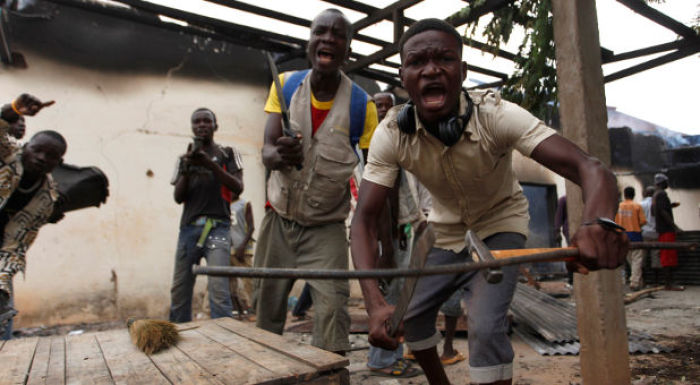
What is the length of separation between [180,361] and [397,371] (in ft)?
5.93

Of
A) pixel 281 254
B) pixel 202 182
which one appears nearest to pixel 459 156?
pixel 281 254

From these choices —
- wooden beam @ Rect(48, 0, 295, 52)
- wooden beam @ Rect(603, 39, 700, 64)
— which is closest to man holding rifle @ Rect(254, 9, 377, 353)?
wooden beam @ Rect(48, 0, 295, 52)

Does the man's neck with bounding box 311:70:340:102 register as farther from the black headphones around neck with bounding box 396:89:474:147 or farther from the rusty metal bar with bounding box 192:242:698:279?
the rusty metal bar with bounding box 192:242:698:279

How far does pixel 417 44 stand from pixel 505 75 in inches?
278

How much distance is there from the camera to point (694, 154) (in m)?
13.4

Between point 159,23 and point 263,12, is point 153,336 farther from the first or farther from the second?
point 159,23

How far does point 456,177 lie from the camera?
2111mm

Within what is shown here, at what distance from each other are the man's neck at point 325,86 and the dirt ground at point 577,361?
6.33ft

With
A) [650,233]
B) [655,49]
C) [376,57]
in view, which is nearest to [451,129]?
[376,57]

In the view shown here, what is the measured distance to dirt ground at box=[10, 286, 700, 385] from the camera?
328 cm

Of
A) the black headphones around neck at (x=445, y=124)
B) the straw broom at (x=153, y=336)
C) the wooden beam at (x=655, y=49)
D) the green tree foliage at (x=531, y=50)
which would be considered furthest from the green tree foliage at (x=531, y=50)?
the straw broom at (x=153, y=336)

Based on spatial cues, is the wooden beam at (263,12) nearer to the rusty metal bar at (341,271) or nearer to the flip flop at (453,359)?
the flip flop at (453,359)

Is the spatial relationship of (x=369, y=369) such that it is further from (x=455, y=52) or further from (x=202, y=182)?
(x=455, y=52)

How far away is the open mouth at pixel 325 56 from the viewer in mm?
2732
